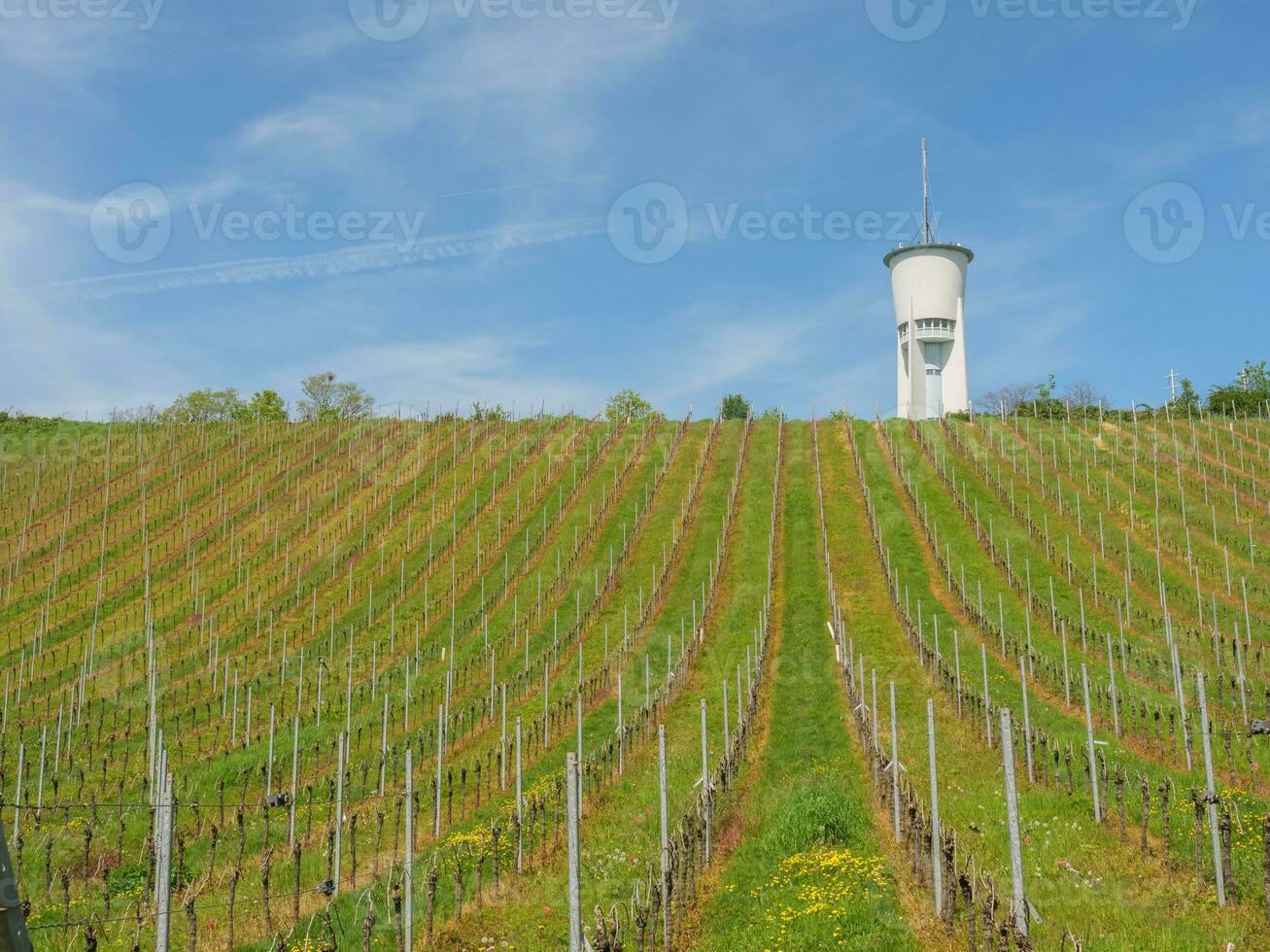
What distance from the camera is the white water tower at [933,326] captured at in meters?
73.4

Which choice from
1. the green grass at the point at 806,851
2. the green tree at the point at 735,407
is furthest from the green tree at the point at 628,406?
the green grass at the point at 806,851

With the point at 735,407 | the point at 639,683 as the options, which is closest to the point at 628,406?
the point at 735,407

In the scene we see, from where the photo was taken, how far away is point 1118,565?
114 ft

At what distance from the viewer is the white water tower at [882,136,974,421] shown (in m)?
73.4

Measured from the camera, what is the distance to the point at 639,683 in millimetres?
27938

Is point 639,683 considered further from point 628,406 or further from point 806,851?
point 628,406

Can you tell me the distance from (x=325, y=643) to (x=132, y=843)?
13.7m

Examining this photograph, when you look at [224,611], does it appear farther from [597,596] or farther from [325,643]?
[597,596]

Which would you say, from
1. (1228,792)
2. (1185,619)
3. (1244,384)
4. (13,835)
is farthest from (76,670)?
(1244,384)

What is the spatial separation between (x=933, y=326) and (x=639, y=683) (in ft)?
178

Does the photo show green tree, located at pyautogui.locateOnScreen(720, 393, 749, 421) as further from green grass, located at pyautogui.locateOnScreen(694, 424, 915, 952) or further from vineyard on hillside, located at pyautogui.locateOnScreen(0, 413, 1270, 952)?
green grass, located at pyautogui.locateOnScreen(694, 424, 915, 952)

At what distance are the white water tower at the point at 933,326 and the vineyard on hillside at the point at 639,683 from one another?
631 inches

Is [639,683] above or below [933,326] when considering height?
below

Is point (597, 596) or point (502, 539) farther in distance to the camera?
point (502, 539)
